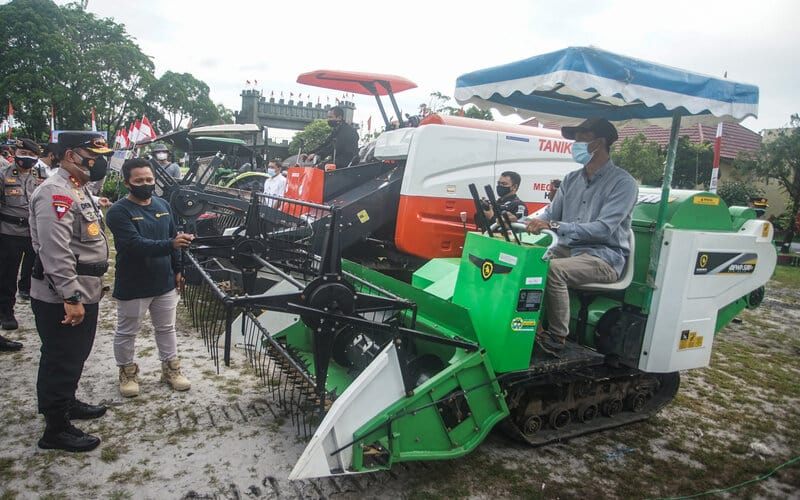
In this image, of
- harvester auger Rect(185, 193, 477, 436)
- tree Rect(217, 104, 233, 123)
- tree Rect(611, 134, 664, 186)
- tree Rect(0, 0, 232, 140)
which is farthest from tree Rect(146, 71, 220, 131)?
harvester auger Rect(185, 193, 477, 436)

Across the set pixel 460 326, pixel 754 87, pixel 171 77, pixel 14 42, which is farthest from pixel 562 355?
pixel 171 77

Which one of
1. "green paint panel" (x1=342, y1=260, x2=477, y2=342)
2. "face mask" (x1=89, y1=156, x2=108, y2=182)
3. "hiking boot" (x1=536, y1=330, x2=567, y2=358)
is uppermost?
"face mask" (x1=89, y1=156, x2=108, y2=182)

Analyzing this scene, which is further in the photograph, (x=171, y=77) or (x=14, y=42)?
(x=171, y=77)

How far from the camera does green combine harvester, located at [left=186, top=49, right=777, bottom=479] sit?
8.88 ft

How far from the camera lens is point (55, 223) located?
119 inches

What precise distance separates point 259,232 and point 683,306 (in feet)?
9.86

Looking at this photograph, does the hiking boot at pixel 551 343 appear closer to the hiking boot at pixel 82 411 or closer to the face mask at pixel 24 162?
the hiking boot at pixel 82 411

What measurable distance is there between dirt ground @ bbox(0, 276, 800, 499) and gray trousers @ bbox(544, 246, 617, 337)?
91 centimetres

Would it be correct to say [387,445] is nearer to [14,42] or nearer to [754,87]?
[754,87]

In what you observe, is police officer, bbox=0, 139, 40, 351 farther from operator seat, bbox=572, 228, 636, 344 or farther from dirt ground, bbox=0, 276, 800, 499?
operator seat, bbox=572, 228, 636, 344

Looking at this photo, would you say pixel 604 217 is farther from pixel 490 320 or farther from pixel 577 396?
pixel 577 396

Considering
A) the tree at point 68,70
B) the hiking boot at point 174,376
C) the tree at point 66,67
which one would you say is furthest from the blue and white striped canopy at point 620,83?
the tree at point 68,70

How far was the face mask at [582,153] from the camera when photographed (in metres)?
3.78

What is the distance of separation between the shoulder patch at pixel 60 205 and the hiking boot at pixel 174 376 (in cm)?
154
